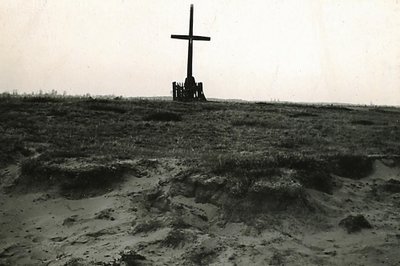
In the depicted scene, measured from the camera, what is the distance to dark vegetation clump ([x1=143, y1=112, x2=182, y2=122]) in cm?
1617

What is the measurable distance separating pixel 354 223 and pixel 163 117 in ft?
32.7

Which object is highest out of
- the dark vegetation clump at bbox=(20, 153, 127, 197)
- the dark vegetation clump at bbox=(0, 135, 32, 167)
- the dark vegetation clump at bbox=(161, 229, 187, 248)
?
the dark vegetation clump at bbox=(0, 135, 32, 167)

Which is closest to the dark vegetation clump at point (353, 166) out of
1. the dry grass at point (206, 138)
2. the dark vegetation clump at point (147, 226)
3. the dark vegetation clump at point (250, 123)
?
the dry grass at point (206, 138)

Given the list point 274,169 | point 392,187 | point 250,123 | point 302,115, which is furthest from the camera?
point 302,115

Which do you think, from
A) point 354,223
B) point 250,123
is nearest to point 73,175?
point 354,223

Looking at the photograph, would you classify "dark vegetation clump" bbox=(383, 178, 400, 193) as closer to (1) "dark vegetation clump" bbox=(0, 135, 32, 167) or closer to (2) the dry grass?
(2) the dry grass

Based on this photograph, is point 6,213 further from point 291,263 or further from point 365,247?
point 365,247

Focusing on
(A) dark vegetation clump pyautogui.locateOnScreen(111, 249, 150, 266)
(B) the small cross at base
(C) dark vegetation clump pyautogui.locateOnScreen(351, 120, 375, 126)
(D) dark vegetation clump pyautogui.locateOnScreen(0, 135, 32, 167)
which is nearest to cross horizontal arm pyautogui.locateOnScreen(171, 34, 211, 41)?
(B) the small cross at base

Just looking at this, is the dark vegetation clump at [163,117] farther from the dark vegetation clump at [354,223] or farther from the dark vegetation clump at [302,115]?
the dark vegetation clump at [354,223]

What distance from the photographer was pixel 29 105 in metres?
17.3

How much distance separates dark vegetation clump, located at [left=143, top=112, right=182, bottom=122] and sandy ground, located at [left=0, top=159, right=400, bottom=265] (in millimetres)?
6925

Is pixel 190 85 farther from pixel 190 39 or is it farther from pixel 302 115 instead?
pixel 302 115

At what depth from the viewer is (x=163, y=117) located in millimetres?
16422

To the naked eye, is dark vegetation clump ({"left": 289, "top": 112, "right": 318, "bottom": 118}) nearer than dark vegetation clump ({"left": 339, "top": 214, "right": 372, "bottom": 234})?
No
